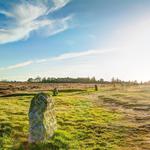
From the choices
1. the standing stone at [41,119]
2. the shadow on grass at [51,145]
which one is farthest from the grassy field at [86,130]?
the standing stone at [41,119]

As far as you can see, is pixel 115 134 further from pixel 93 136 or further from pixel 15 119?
pixel 15 119

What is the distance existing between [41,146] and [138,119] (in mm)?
13952

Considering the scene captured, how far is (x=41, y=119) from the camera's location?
81.6ft

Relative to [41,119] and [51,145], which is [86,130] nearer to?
[41,119]

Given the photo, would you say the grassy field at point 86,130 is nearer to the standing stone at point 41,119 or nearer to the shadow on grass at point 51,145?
the shadow on grass at point 51,145

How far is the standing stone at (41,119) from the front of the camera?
2422 centimetres

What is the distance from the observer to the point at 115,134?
2692 cm

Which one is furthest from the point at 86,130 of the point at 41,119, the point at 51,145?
the point at 51,145

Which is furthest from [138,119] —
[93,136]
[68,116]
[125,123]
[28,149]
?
[28,149]

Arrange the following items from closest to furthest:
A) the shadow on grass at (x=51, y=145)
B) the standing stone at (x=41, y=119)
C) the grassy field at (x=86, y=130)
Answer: the shadow on grass at (x=51, y=145), the grassy field at (x=86, y=130), the standing stone at (x=41, y=119)

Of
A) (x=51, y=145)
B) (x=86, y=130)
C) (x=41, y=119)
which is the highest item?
(x=41, y=119)

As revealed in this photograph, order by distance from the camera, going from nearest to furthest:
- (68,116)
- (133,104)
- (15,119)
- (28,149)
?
(28,149), (15,119), (68,116), (133,104)

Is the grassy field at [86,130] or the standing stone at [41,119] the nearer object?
the grassy field at [86,130]

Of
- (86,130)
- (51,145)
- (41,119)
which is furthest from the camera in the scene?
(86,130)
